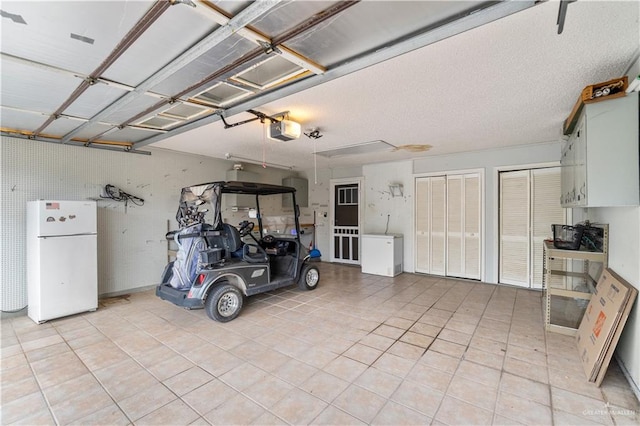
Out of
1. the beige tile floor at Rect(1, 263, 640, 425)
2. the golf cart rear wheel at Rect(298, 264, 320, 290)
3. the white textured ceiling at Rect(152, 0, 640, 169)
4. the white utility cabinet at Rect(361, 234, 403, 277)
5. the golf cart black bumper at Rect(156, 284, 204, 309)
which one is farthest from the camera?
the white utility cabinet at Rect(361, 234, 403, 277)

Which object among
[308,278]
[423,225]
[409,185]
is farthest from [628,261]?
[409,185]

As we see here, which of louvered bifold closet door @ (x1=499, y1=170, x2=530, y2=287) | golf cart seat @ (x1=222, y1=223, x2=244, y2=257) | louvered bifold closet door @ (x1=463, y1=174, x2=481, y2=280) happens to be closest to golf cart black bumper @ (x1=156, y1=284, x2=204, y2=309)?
golf cart seat @ (x1=222, y1=223, x2=244, y2=257)

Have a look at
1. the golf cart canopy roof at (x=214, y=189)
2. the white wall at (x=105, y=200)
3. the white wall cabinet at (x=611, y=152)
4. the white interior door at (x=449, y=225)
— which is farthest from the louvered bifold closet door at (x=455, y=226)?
the white wall at (x=105, y=200)

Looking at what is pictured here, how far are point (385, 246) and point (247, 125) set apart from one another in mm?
3708

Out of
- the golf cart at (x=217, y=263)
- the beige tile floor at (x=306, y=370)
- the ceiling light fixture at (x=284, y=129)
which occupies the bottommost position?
the beige tile floor at (x=306, y=370)

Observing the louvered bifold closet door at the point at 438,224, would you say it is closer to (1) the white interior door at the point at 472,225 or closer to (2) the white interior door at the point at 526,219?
(1) the white interior door at the point at 472,225

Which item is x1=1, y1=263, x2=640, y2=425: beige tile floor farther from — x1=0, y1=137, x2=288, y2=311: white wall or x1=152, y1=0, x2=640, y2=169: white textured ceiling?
x1=152, y1=0, x2=640, y2=169: white textured ceiling

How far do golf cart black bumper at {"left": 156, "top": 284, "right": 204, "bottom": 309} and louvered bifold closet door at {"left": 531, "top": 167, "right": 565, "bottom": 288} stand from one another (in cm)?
528

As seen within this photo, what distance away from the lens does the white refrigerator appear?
135 inches

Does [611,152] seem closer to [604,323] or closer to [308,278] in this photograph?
[604,323]

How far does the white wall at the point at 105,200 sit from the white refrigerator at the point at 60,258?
0.20m

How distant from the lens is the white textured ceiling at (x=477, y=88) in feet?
5.53

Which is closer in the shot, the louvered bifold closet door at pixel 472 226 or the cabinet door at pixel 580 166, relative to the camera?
the cabinet door at pixel 580 166

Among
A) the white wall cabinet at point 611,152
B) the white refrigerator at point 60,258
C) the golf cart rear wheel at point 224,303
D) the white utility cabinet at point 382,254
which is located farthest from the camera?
the white utility cabinet at point 382,254
